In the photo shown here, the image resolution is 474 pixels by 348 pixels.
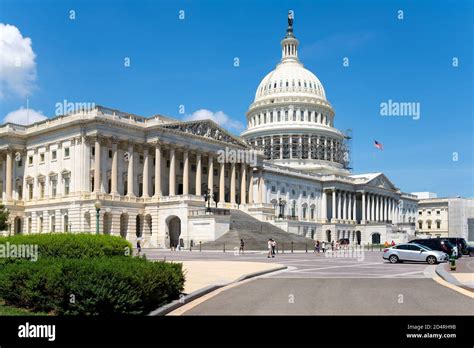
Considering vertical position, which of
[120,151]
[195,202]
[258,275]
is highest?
[120,151]

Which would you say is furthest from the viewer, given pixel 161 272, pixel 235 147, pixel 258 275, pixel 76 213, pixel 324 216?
pixel 324 216

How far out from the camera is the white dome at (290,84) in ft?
502

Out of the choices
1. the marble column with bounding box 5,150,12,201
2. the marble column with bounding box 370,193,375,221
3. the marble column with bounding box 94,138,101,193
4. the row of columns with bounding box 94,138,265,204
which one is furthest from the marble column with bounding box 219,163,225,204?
the marble column with bounding box 370,193,375,221

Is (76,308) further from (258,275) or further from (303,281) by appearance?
(258,275)

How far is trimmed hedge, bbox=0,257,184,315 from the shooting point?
51.8 feet

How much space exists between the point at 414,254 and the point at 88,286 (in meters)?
34.6

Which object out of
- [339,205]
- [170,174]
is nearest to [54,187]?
[170,174]

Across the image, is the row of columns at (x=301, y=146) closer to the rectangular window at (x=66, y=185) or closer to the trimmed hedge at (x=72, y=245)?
the rectangular window at (x=66, y=185)

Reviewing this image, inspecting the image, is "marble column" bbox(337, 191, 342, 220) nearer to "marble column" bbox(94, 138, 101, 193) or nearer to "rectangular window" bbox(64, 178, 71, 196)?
"marble column" bbox(94, 138, 101, 193)

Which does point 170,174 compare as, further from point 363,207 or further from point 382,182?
point 382,182

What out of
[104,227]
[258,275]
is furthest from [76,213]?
[258,275]

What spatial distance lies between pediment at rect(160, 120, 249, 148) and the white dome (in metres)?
53.1

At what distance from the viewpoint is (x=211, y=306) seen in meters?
19.1
